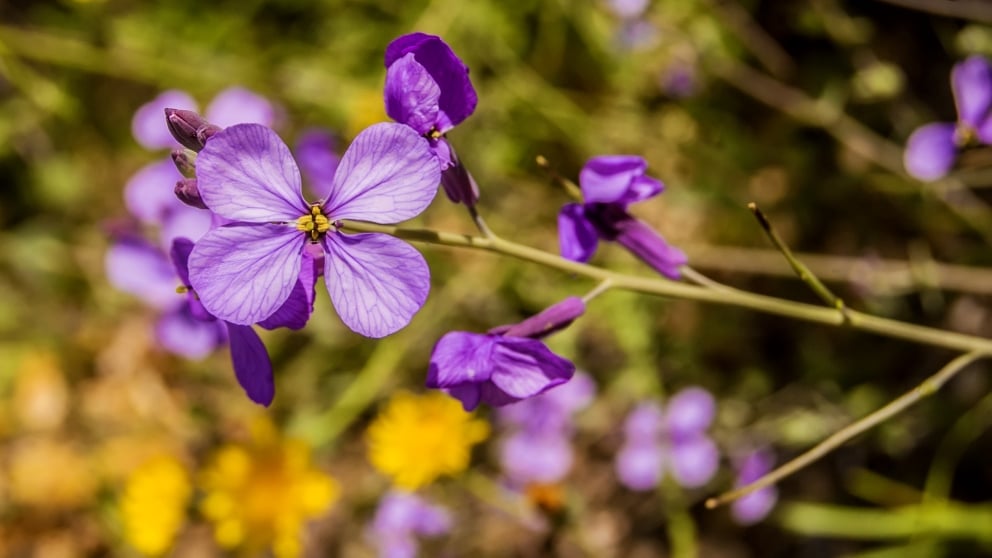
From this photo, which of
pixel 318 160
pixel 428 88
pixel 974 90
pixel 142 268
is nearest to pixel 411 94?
pixel 428 88

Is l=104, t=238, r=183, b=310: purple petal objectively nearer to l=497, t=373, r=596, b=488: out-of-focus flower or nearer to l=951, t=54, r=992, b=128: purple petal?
l=497, t=373, r=596, b=488: out-of-focus flower

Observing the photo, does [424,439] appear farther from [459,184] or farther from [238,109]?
[459,184]

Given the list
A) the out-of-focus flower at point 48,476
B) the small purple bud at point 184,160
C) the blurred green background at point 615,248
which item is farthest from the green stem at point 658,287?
the out-of-focus flower at point 48,476

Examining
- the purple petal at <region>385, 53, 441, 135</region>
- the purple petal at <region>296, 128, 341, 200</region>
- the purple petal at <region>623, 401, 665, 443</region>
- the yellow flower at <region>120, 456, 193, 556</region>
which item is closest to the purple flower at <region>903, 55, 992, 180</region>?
the purple petal at <region>623, 401, 665, 443</region>

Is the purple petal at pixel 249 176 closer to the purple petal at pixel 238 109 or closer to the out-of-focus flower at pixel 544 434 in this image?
the purple petal at pixel 238 109

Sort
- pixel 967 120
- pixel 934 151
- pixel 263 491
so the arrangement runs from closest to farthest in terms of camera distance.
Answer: pixel 967 120 → pixel 934 151 → pixel 263 491
